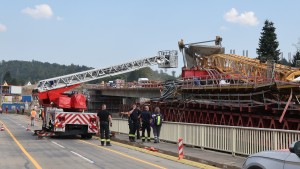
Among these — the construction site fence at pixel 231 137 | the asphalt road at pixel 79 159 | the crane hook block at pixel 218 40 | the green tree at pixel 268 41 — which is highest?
the green tree at pixel 268 41

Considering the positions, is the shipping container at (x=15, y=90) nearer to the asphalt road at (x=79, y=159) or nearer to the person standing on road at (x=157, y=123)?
the person standing on road at (x=157, y=123)

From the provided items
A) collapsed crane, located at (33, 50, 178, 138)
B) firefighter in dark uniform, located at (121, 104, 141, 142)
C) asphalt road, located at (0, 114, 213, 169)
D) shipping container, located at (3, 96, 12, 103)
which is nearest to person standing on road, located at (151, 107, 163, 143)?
firefighter in dark uniform, located at (121, 104, 141, 142)

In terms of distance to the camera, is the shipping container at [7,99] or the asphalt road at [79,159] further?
the shipping container at [7,99]

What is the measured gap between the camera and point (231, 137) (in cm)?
1477

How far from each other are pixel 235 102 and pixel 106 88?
214 ft

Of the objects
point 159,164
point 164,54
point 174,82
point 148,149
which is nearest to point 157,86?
point 164,54

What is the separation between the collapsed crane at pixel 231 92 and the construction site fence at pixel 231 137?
13.5ft

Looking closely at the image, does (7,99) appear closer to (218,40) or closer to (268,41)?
(268,41)

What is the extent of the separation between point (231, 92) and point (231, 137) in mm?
11961

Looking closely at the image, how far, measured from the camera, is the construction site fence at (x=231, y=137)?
12398 mm

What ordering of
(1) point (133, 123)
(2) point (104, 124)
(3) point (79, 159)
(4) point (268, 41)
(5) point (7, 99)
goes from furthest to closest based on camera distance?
(5) point (7, 99), (4) point (268, 41), (1) point (133, 123), (2) point (104, 124), (3) point (79, 159)

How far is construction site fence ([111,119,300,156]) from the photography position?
488 inches

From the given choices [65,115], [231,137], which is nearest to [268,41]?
[65,115]

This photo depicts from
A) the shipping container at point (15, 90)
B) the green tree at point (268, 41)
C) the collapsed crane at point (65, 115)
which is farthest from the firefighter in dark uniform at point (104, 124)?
the shipping container at point (15, 90)
